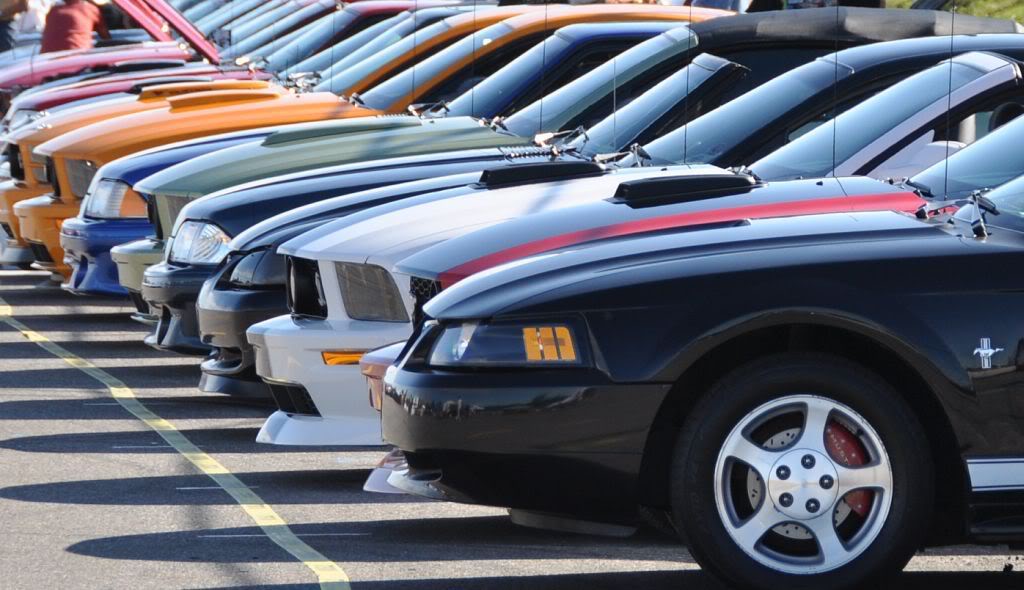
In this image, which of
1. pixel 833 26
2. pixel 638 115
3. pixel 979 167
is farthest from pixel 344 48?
pixel 979 167

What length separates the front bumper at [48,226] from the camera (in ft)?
41.5

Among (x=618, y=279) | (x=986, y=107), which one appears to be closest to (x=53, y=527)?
(x=618, y=279)

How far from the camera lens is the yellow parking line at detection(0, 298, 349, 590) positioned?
5.89m

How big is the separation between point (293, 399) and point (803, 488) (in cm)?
277

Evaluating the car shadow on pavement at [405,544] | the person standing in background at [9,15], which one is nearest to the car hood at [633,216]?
the car shadow on pavement at [405,544]

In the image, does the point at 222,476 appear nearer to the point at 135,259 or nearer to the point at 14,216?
the point at 135,259

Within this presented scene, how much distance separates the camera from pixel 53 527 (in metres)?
6.54

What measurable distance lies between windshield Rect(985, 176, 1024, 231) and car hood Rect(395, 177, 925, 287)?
0.69m

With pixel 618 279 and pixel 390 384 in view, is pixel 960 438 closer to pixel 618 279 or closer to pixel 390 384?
pixel 618 279

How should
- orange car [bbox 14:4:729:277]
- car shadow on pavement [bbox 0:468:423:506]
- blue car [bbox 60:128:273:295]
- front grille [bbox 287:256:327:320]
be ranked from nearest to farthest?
car shadow on pavement [bbox 0:468:423:506] → front grille [bbox 287:256:327:320] → blue car [bbox 60:128:273:295] → orange car [bbox 14:4:729:277]

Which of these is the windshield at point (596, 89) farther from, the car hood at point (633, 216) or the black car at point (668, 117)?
the car hood at point (633, 216)

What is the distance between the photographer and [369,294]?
7270 mm

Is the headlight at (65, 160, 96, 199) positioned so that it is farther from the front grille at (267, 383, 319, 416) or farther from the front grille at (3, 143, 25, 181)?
the front grille at (267, 383, 319, 416)

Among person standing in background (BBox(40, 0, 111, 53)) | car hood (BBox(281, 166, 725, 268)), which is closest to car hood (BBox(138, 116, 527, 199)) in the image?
car hood (BBox(281, 166, 725, 268))
